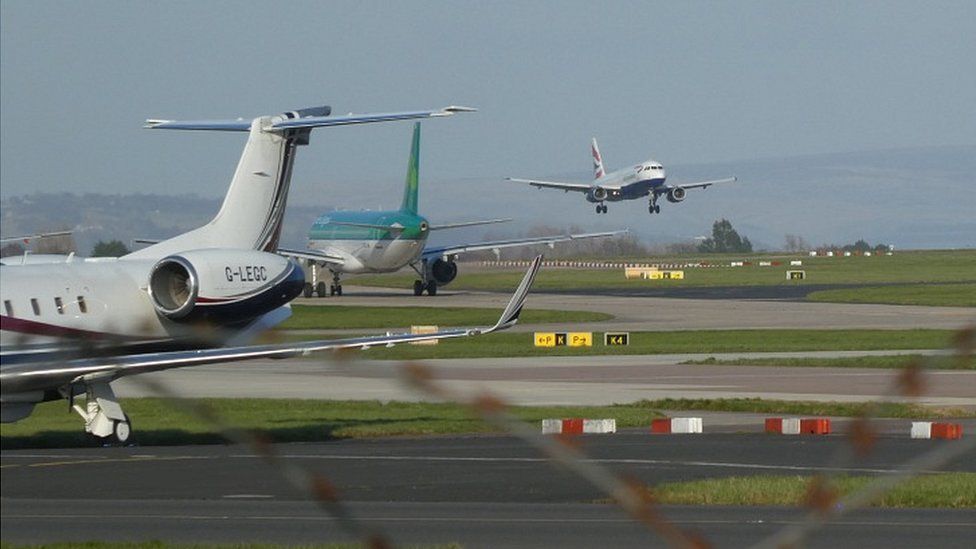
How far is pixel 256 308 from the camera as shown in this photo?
1142 inches

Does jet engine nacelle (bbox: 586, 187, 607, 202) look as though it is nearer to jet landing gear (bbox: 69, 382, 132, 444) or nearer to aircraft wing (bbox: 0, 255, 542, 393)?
aircraft wing (bbox: 0, 255, 542, 393)

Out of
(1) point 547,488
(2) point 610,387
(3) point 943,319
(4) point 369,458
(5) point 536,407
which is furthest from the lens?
(3) point 943,319

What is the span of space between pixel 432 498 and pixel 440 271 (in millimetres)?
78217

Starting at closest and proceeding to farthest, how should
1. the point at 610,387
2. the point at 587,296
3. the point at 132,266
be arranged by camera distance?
the point at 132,266 < the point at 610,387 < the point at 587,296

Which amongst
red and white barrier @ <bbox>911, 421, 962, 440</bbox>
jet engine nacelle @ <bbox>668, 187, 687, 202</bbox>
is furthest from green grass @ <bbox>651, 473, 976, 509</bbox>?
jet engine nacelle @ <bbox>668, 187, 687, 202</bbox>

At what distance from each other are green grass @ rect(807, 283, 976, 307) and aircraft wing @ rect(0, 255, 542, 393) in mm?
60041

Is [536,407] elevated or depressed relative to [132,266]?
depressed

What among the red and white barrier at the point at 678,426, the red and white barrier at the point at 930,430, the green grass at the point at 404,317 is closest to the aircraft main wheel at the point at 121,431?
the red and white barrier at the point at 678,426


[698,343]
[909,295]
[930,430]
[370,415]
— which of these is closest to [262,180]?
[370,415]

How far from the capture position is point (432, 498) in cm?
2011

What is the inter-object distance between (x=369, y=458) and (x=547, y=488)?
159 inches

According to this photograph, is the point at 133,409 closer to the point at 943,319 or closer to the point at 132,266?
the point at 132,266

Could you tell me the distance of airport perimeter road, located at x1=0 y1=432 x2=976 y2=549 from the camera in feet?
53.2

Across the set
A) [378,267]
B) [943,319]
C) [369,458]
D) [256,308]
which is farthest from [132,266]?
[378,267]
